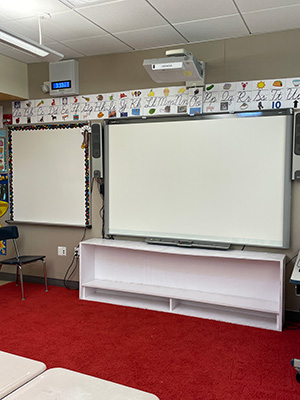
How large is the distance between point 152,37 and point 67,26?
0.88 m

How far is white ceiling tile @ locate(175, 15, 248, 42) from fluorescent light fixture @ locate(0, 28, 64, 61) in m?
1.27

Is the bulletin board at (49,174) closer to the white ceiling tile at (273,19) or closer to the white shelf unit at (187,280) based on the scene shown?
the white shelf unit at (187,280)

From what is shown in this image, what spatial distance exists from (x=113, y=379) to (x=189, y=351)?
2.43ft

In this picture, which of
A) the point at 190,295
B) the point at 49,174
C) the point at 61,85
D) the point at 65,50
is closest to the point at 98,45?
the point at 65,50

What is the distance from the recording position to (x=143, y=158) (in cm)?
440

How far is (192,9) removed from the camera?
3230 mm

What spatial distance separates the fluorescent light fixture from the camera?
3062mm

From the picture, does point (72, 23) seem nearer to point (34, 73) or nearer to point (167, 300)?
point (34, 73)

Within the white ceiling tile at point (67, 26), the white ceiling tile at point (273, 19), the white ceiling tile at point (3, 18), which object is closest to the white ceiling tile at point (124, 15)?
the white ceiling tile at point (67, 26)

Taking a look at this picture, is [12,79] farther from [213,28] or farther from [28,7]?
[213,28]

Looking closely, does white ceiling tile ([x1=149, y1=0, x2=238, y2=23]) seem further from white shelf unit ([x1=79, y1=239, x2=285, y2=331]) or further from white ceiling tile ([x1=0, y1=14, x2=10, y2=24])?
white shelf unit ([x1=79, y1=239, x2=285, y2=331])

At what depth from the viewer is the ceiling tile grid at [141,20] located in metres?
3.14

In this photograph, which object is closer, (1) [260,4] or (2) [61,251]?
(1) [260,4]

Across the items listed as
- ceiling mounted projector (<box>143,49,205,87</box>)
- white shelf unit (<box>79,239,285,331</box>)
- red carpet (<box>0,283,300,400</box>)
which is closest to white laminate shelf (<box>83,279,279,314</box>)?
white shelf unit (<box>79,239,285,331</box>)
